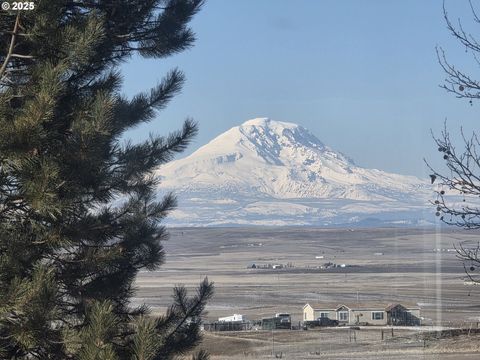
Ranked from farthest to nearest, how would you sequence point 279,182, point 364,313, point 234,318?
point 279,182, point 234,318, point 364,313

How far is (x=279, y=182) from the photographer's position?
90500 millimetres

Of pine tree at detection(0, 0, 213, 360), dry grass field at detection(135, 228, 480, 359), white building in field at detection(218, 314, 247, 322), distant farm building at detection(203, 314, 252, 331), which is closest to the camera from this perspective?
pine tree at detection(0, 0, 213, 360)

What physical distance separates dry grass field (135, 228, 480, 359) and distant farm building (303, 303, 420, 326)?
31 cm

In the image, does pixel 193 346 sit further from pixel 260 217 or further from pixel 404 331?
pixel 260 217

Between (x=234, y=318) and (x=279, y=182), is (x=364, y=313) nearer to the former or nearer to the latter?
(x=234, y=318)

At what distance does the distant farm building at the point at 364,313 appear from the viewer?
15.5 metres

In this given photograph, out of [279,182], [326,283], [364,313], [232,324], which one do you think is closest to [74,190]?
[232,324]

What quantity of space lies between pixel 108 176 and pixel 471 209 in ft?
8.90

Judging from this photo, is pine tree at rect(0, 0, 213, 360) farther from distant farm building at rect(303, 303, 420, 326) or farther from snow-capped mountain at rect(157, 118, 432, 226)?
snow-capped mountain at rect(157, 118, 432, 226)

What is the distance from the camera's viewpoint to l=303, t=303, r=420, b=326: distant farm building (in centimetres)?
1552

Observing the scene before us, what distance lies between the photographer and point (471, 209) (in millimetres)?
3906

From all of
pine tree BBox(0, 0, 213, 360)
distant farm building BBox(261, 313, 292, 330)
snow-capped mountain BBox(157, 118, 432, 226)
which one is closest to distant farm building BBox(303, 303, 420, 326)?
distant farm building BBox(261, 313, 292, 330)

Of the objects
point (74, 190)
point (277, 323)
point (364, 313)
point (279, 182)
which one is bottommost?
point (277, 323)

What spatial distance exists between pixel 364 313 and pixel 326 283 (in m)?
12.3
